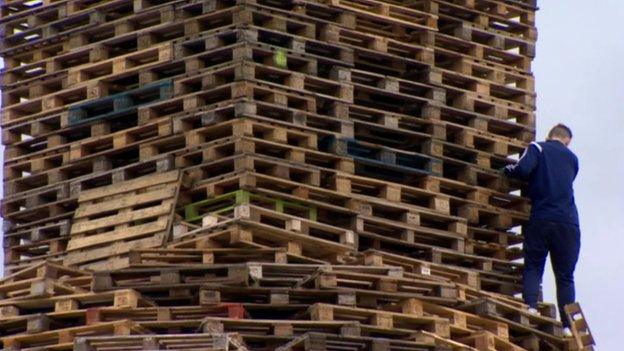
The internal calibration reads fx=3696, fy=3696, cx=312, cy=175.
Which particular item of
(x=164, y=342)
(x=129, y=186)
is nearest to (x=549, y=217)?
(x=129, y=186)

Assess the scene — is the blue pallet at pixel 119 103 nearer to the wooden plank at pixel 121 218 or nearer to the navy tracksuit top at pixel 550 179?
the wooden plank at pixel 121 218

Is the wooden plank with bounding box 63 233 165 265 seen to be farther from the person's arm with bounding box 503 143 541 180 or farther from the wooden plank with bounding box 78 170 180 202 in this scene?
the person's arm with bounding box 503 143 541 180

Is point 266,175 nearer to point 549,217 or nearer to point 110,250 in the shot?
point 110,250

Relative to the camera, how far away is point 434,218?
51406 millimetres

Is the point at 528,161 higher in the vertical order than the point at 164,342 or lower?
higher

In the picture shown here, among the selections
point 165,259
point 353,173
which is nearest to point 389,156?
point 353,173

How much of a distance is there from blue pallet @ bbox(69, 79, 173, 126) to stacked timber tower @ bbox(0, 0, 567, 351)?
0.12 ft

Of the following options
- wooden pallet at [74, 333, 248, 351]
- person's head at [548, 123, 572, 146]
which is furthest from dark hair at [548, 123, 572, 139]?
wooden pallet at [74, 333, 248, 351]

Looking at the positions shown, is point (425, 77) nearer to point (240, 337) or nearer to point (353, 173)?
point (353, 173)

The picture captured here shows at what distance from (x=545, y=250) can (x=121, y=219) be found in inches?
236

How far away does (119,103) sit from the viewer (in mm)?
51219

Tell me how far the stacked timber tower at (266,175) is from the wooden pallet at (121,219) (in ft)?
0.12

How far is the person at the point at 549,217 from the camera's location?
51312 mm

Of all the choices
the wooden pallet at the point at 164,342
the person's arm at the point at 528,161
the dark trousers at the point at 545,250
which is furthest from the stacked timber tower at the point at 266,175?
the person's arm at the point at 528,161
